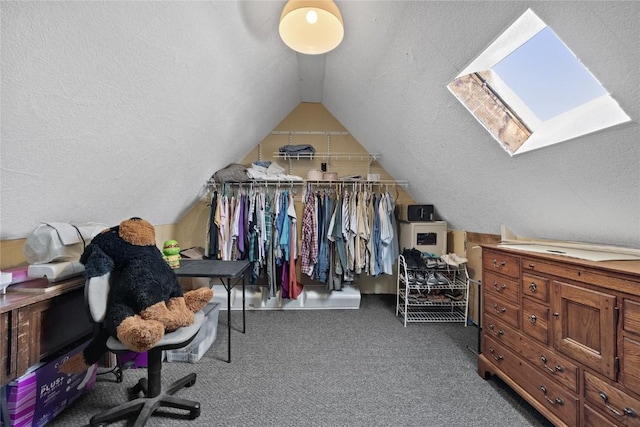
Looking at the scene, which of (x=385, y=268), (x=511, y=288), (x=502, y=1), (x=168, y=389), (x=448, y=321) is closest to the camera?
(x=502, y=1)

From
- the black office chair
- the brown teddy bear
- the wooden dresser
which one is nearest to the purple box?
the brown teddy bear

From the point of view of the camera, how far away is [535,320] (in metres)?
1.49

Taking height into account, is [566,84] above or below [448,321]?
above

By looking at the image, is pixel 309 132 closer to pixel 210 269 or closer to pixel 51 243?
pixel 210 269

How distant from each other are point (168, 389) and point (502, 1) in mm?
2654

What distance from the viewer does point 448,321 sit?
2.78 meters

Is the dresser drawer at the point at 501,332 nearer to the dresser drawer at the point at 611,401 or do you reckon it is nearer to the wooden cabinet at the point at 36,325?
the dresser drawer at the point at 611,401

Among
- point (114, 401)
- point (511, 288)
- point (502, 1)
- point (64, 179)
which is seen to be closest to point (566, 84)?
point (502, 1)

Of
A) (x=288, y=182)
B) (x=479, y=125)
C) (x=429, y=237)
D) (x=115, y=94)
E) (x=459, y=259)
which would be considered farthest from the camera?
(x=288, y=182)

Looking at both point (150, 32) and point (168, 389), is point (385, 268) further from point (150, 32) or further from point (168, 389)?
point (150, 32)

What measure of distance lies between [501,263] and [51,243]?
269 centimetres

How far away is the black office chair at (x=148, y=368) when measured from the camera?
4.28 ft

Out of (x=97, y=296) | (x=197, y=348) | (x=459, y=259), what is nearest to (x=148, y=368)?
(x=97, y=296)

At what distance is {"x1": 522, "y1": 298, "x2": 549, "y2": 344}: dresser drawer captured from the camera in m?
1.43
